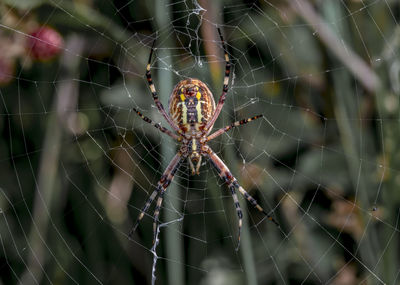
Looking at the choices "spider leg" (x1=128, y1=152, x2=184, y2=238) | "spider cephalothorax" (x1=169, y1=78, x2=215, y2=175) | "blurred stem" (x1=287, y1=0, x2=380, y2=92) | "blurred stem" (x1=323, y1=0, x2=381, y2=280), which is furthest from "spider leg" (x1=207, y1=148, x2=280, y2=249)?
"blurred stem" (x1=287, y1=0, x2=380, y2=92)

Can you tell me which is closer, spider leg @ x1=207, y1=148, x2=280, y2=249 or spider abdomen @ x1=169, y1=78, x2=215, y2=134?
spider abdomen @ x1=169, y1=78, x2=215, y2=134

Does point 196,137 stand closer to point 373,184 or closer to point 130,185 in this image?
point 130,185

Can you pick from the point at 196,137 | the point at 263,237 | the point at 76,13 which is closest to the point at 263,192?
the point at 263,237

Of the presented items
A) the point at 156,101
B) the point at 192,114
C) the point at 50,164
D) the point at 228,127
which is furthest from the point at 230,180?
the point at 50,164

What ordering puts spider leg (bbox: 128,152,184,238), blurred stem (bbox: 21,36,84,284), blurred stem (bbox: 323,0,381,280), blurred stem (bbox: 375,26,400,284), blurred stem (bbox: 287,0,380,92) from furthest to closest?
1. spider leg (bbox: 128,152,184,238)
2. blurred stem (bbox: 21,36,84,284)
3. blurred stem (bbox: 287,0,380,92)
4. blurred stem (bbox: 323,0,381,280)
5. blurred stem (bbox: 375,26,400,284)

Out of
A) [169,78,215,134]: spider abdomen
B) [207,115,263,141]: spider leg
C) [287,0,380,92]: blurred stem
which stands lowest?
[207,115,263,141]: spider leg

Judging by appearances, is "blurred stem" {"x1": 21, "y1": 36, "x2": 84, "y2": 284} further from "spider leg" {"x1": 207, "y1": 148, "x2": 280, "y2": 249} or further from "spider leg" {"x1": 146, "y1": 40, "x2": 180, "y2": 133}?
"spider leg" {"x1": 207, "y1": 148, "x2": 280, "y2": 249}
